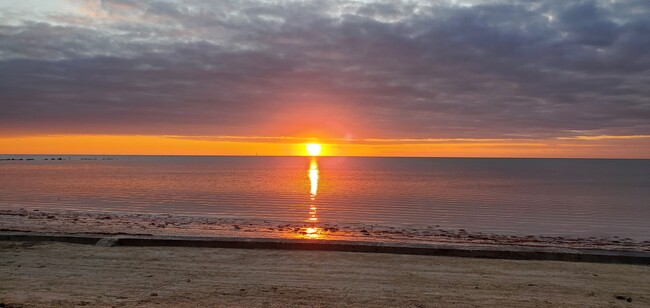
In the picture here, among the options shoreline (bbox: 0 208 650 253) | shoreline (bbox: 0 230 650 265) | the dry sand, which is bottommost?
shoreline (bbox: 0 208 650 253)

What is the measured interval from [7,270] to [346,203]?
83.6 feet

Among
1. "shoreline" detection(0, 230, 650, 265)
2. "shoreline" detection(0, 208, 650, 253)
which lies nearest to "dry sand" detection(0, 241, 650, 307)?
"shoreline" detection(0, 230, 650, 265)

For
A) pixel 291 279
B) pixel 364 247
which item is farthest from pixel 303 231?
pixel 291 279

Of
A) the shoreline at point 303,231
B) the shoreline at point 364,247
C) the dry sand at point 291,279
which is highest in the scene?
the shoreline at point 364,247

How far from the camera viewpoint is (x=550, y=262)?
8.73 meters

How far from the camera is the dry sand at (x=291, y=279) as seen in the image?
6.42 m

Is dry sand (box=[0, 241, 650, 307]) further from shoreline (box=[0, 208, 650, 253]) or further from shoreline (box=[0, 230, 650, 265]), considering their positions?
shoreline (box=[0, 208, 650, 253])

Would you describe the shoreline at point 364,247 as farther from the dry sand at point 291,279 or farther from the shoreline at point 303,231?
the shoreline at point 303,231

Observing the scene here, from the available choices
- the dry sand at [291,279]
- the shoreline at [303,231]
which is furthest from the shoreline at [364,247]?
the shoreline at [303,231]

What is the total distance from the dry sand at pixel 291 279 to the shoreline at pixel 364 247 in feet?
0.95

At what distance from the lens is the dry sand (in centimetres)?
642

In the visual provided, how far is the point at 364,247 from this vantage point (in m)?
9.52

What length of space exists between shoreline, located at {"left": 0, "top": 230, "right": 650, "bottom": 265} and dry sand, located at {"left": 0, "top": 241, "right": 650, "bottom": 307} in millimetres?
290

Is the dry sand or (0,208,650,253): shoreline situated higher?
the dry sand
